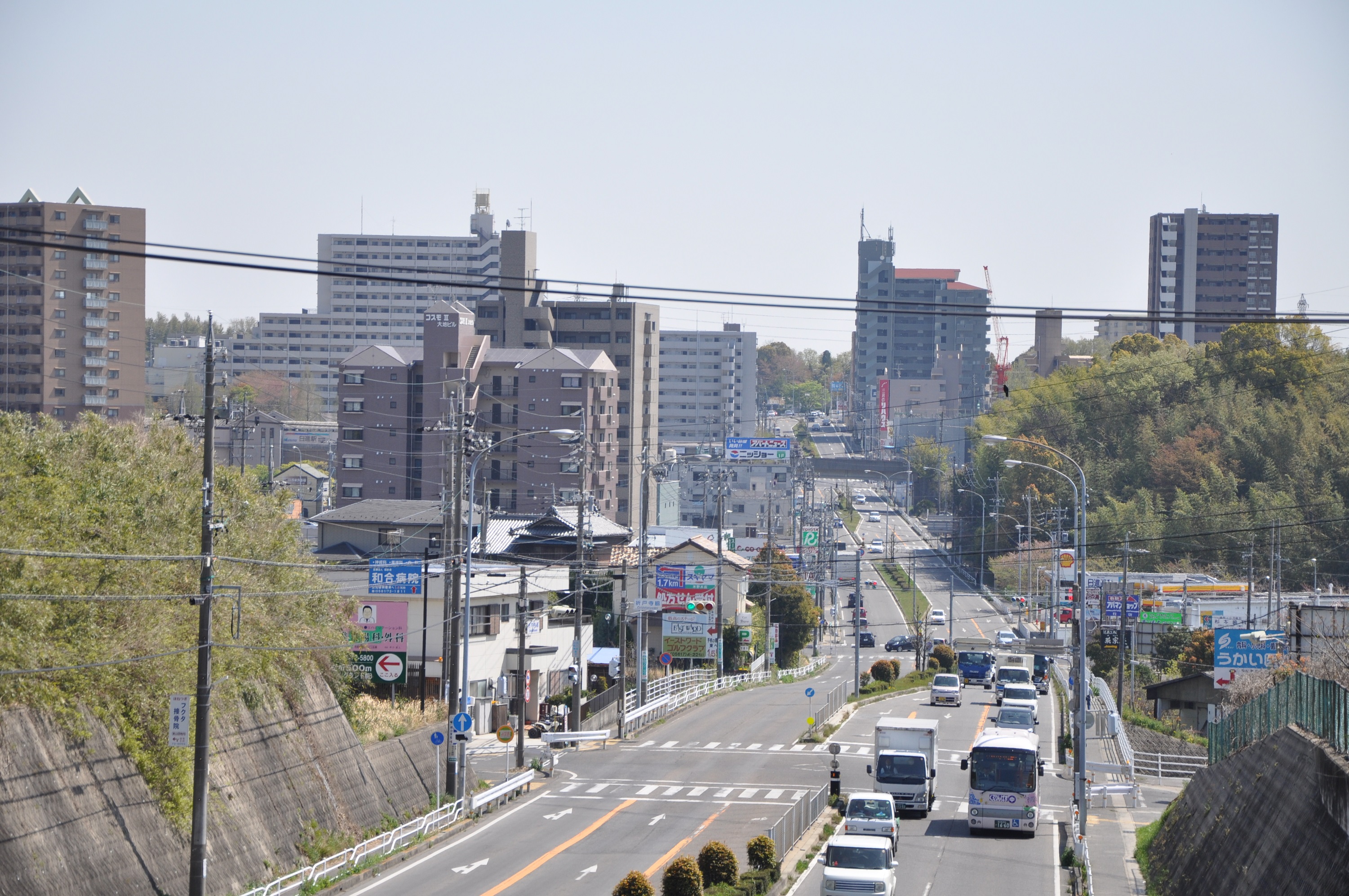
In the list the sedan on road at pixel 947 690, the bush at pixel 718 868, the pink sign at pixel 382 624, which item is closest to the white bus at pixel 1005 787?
the bush at pixel 718 868

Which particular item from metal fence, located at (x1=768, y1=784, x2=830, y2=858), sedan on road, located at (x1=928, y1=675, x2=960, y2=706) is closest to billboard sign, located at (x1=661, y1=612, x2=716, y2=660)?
sedan on road, located at (x1=928, y1=675, x2=960, y2=706)

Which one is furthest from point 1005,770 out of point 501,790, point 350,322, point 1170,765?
point 350,322

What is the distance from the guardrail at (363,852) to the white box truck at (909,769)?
35.1 ft

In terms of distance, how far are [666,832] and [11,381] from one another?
296 feet

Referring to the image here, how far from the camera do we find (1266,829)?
1938 cm

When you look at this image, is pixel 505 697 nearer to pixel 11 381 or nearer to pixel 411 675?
pixel 411 675

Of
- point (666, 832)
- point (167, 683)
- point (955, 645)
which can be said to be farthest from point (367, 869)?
point (955, 645)

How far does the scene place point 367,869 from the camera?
25516 millimetres

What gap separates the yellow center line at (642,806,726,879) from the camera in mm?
25781

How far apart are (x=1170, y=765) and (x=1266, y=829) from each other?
977 inches

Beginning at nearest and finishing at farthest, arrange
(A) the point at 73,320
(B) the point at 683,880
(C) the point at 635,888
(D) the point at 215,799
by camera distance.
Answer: (C) the point at 635,888, (B) the point at 683,880, (D) the point at 215,799, (A) the point at 73,320

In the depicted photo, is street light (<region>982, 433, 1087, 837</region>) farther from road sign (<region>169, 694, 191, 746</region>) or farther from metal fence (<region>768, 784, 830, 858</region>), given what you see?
road sign (<region>169, 694, 191, 746</region>)

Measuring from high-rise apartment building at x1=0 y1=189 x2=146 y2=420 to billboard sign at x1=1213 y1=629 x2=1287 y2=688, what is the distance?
87.5m

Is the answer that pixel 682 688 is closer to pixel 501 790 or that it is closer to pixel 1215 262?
pixel 501 790
